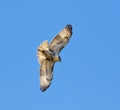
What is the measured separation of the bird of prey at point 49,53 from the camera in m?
26.4

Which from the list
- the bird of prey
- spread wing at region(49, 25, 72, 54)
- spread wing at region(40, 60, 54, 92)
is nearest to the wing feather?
the bird of prey

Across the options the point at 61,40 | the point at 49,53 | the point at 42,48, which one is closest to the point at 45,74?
the point at 49,53

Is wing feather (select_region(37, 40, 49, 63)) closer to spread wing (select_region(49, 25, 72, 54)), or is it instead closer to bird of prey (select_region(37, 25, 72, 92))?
bird of prey (select_region(37, 25, 72, 92))

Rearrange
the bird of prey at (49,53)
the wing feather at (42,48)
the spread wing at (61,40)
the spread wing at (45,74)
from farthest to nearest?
the spread wing at (45,74)
the spread wing at (61,40)
the bird of prey at (49,53)
the wing feather at (42,48)

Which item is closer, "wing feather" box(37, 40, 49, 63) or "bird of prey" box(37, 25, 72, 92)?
"wing feather" box(37, 40, 49, 63)

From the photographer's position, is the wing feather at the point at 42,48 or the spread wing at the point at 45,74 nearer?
the wing feather at the point at 42,48

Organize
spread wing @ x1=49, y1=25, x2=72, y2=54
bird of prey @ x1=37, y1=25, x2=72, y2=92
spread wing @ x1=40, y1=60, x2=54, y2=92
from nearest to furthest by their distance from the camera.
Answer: bird of prey @ x1=37, y1=25, x2=72, y2=92 → spread wing @ x1=49, y1=25, x2=72, y2=54 → spread wing @ x1=40, y1=60, x2=54, y2=92

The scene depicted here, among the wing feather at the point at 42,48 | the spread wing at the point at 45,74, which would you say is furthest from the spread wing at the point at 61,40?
the spread wing at the point at 45,74

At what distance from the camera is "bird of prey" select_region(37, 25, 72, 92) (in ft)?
86.6

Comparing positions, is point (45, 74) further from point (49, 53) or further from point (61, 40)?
point (61, 40)

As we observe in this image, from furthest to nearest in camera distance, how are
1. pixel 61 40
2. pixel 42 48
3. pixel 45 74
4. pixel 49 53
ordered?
pixel 61 40 → pixel 45 74 → pixel 49 53 → pixel 42 48

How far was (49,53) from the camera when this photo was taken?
26.5 metres

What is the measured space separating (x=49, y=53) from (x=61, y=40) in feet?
3.91

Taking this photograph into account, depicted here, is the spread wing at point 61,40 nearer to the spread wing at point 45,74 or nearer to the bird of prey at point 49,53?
the bird of prey at point 49,53
